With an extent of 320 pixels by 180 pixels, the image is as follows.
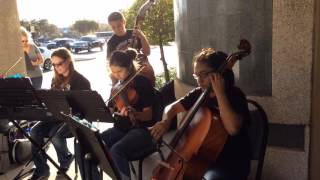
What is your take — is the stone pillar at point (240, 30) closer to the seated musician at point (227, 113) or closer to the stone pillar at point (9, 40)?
the seated musician at point (227, 113)

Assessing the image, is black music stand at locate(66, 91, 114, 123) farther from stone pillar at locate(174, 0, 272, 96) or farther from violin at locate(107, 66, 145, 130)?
stone pillar at locate(174, 0, 272, 96)

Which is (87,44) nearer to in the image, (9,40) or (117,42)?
(9,40)

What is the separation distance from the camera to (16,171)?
4961mm

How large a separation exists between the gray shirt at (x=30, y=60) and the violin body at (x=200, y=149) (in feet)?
13.2

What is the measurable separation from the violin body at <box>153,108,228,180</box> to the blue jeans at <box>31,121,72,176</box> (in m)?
1.95

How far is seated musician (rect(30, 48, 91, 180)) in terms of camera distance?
429 centimetres

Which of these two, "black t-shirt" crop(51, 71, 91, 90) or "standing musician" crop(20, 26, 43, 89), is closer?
"black t-shirt" crop(51, 71, 91, 90)

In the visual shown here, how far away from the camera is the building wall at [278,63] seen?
3.40 m

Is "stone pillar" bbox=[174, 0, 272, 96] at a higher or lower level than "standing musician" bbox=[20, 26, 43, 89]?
higher

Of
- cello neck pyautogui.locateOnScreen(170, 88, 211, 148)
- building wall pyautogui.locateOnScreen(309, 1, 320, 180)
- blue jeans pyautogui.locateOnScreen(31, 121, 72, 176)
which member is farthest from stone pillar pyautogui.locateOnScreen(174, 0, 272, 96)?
blue jeans pyautogui.locateOnScreen(31, 121, 72, 176)

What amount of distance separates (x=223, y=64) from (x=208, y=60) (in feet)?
0.44

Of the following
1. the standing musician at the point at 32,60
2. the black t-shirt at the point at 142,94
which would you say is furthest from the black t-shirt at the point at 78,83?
the standing musician at the point at 32,60

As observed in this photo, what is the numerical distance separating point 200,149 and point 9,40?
4650 mm

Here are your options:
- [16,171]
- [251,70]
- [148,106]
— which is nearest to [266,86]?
[251,70]
